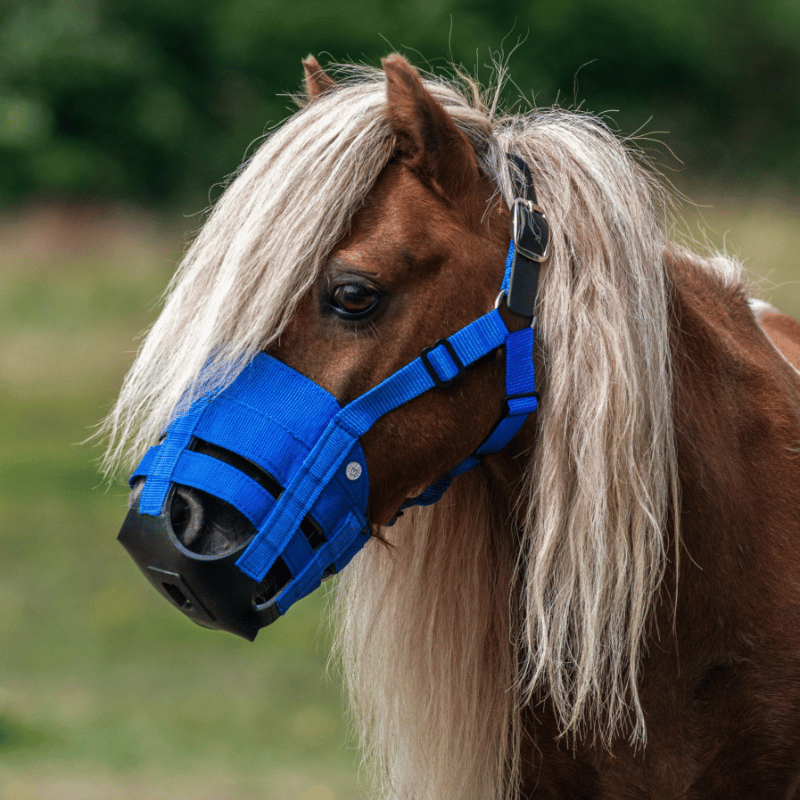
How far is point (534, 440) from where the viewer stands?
5.94 ft

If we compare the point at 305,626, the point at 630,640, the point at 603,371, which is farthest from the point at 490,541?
the point at 305,626

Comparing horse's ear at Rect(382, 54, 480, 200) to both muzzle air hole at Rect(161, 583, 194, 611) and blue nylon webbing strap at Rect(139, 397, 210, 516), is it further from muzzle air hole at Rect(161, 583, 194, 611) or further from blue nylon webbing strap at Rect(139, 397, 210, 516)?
muzzle air hole at Rect(161, 583, 194, 611)

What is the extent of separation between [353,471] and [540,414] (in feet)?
1.26

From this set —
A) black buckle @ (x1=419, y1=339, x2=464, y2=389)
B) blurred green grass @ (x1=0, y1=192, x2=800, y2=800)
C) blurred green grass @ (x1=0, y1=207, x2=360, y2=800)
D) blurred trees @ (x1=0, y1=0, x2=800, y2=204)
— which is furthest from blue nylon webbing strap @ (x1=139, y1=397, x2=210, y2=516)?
blurred trees @ (x1=0, y1=0, x2=800, y2=204)

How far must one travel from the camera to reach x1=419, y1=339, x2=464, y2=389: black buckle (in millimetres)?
1648

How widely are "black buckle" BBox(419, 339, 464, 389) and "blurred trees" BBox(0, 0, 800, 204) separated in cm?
1295

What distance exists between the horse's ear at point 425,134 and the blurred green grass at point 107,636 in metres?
1.01

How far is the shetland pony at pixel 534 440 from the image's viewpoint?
64.6 inches

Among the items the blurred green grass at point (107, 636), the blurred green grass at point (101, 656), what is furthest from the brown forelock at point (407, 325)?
the blurred green grass at point (101, 656)

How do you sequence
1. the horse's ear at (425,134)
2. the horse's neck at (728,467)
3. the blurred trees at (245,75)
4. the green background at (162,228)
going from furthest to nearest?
the blurred trees at (245,75) → the green background at (162,228) → the horse's neck at (728,467) → the horse's ear at (425,134)

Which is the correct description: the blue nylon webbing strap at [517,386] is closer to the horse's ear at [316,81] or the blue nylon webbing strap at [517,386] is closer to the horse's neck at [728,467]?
the horse's neck at [728,467]

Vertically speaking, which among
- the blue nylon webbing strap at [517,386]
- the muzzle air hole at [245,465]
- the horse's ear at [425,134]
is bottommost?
the muzzle air hole at [245,465]

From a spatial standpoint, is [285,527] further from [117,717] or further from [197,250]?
[117,717]

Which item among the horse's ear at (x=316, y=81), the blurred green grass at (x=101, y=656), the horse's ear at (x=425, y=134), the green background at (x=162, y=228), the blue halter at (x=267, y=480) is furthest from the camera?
the green background at (x=162, y=228)
